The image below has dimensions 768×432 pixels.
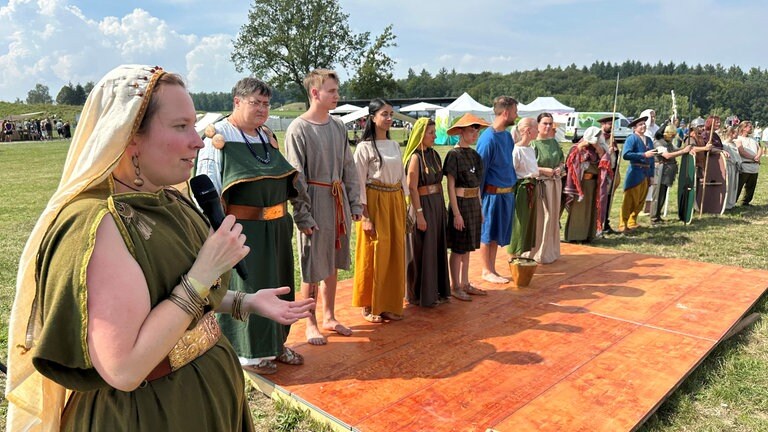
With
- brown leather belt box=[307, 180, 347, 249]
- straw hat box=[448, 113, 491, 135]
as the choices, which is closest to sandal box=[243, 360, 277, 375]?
brown leather belt box=[307, 180, 347, 249]

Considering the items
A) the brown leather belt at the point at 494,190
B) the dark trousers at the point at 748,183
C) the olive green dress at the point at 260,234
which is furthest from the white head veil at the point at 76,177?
the dark trousers at the point at 748,183

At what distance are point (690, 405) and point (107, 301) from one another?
334 centimetres

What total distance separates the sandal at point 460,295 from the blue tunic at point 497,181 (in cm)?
68

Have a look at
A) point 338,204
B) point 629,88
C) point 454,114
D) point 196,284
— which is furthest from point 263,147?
point 629,88

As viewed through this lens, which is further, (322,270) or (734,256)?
(734,256)

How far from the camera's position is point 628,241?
24.8 ft

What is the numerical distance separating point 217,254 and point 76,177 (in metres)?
0.37

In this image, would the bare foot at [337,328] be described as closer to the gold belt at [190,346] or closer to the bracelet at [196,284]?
the gold belt at [190,346]

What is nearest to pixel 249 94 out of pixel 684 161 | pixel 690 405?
pixel 690 405

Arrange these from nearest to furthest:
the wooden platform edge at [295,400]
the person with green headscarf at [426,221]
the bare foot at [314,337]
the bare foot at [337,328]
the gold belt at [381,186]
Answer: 1. the wooden platform edge at [295,400]
2. the bare foot at [314,337]
3. the bare foot at [337,328]
4. the gold belt at [381,186]
5. the person with green headscarf at [426,221]

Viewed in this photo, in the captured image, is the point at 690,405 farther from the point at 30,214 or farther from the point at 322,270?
the point at 30,214

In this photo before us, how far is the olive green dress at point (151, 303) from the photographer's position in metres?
1.13

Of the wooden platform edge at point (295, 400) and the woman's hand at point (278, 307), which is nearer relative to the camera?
the woman's hand at point (278, 307)

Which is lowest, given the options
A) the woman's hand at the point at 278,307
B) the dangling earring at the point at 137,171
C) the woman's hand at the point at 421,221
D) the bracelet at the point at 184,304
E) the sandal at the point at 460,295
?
the sandal at the point at 460,295
